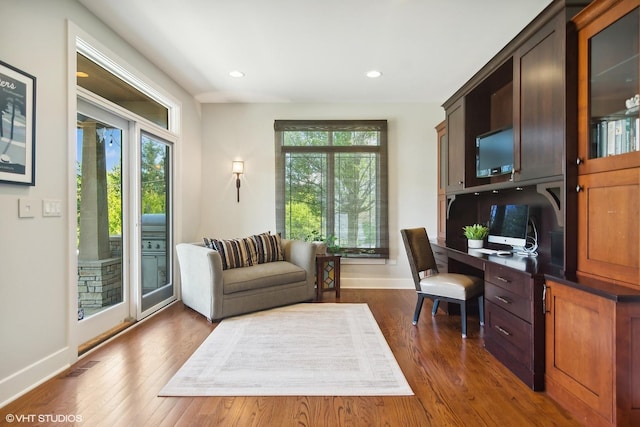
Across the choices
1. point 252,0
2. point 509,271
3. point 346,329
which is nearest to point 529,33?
point 509,271

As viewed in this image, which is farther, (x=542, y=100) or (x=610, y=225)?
(x=542, y=100)

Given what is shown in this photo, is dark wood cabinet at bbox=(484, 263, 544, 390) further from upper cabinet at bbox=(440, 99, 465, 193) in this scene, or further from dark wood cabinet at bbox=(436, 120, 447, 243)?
dark wood cabinet at bbox=(436, 120, 447, 243)

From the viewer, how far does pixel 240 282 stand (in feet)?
10.9

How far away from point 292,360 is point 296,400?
494 mm

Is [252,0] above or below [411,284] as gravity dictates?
above

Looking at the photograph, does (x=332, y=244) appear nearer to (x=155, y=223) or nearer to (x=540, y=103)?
(x=155, y=223)

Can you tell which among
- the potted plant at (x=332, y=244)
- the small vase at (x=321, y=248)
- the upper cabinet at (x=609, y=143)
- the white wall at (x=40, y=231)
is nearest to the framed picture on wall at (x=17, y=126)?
the white wall at (x=40, y=231)

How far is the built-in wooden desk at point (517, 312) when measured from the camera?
2.00 metres

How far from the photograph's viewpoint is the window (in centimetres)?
460

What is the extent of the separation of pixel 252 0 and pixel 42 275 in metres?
2.38

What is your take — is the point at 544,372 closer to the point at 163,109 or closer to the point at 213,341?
the point at 213,341

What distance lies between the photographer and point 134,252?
128 inches

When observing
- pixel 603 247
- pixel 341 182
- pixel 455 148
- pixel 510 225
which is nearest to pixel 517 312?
pixel 603 247

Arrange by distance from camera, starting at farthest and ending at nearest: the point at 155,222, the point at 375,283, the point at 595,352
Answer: the point at 375,283, the point at 155,222, the point at 595,352
